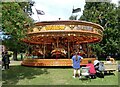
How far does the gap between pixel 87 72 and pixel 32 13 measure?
6084 mm

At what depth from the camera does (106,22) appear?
50906 mm

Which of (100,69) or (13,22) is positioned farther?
(100,69)

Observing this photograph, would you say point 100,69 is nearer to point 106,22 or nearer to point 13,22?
point 13,22

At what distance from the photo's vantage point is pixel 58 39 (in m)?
27.0

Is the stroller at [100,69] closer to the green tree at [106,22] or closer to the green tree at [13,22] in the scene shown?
the green tree at [13,22]

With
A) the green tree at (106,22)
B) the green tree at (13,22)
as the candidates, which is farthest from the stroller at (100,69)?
the green tree at (106,22)

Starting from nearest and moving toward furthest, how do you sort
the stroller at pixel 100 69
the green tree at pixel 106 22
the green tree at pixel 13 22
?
the green tree at pixel 13 22 < the stroller at pixel 100 69 < the green tree at pixel 106 22

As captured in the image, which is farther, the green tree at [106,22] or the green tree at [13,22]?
the green tree at [106,22]

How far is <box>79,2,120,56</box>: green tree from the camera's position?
48.1m

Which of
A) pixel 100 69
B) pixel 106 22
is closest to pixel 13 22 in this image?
pixel 100 69

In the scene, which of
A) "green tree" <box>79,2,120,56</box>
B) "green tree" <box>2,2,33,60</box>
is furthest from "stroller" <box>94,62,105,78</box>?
"green tree" <box>79,2,120,56</box>

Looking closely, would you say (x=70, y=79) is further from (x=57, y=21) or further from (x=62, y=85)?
(x=57, y=21)

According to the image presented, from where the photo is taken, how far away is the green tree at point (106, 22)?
48072 millimetres

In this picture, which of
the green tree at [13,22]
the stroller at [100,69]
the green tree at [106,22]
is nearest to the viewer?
the green tree at [13,22]
